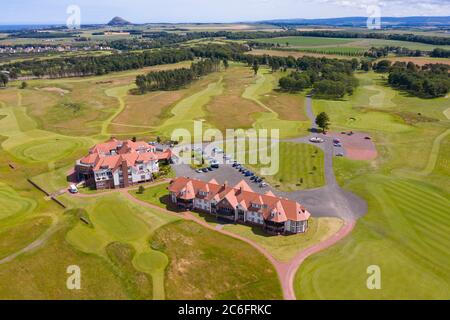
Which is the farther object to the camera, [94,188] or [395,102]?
[395,102]

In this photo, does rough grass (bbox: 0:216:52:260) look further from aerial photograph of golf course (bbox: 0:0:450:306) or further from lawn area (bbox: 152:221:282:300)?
lawn area (bbox: 152:221:282:300)

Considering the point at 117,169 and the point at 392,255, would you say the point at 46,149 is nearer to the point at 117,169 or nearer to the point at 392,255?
the point at 117,169

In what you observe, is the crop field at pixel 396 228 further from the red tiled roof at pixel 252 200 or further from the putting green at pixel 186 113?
the putting green at pixel 186 113

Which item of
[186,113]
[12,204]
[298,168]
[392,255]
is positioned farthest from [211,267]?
[186,113]

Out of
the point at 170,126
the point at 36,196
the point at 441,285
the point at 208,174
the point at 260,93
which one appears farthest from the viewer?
the point at 260,93

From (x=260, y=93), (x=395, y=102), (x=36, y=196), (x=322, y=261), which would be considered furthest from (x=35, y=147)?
(x=395, y=102)
